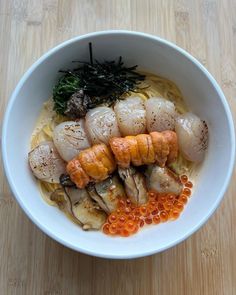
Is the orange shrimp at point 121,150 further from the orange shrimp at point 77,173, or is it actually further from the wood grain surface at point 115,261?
the wood grain surface at point 115,261

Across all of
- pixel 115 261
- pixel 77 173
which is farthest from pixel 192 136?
pixel 115 261

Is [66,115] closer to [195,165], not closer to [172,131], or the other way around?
[172,131]

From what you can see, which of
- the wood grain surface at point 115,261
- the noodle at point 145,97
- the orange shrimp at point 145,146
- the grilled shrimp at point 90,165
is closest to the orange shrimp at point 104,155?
the grilled shrimp at point 90,165

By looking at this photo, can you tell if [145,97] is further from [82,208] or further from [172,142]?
[82,208]

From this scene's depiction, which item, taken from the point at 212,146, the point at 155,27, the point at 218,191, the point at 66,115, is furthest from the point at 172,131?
the point at 155,27

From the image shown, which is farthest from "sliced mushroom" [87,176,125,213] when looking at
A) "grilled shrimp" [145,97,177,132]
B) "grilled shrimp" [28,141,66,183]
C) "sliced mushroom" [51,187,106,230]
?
"grilled shrimp" [145,97,177,132]

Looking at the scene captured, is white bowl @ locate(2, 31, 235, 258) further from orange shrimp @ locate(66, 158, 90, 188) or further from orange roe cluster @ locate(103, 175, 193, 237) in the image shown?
orange shrimp @ locate(66, 158, 90, 188)
